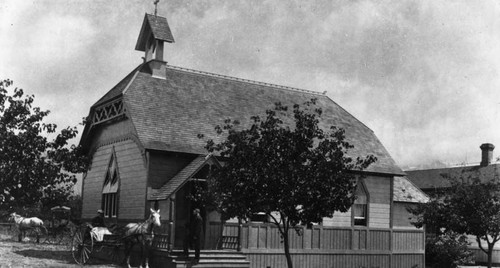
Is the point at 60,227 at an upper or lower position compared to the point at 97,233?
lower

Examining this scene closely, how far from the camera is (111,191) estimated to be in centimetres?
2848

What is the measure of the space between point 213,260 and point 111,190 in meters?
6.94

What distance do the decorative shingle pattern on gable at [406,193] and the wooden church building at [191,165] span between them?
3.56 meters

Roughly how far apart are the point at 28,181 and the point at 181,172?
548 inches

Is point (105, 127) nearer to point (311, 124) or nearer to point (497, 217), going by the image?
point (311, 124)

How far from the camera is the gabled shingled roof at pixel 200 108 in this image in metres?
26.5

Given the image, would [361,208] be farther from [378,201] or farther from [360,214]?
[378,201]

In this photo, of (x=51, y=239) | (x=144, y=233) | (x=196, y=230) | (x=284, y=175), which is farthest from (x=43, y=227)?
(x=284, y=175)

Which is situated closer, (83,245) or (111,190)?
(83,245)

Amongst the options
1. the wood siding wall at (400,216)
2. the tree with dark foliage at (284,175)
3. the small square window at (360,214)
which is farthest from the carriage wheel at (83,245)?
the wood siding wall at (400,216)

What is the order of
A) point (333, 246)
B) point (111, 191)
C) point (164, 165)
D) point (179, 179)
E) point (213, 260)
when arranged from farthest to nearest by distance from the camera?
point (333, 246) → point (111, 191) → point (164, 165) → point (179, 179) → point (213, 260)

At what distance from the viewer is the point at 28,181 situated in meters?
35.2

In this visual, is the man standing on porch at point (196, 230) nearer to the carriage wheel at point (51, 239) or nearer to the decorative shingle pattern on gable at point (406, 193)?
the carriage wheel at point (51, 239)

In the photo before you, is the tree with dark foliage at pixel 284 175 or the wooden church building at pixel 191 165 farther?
the wooden church building at pixel 191 165
